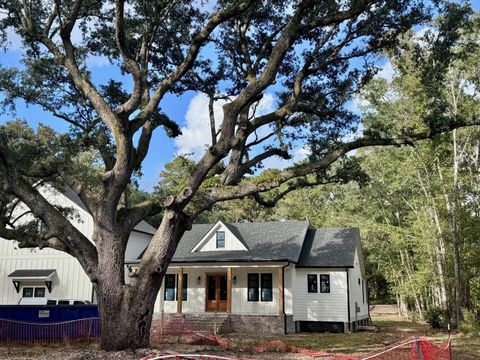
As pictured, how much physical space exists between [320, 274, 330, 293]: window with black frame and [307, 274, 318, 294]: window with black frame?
0.83ft

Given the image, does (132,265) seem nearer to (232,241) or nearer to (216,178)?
(232,241)

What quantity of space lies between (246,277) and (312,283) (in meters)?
3.39

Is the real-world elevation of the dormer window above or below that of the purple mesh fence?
above

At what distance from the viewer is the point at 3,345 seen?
14312mm

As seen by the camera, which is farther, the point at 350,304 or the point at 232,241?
the point at 232,241

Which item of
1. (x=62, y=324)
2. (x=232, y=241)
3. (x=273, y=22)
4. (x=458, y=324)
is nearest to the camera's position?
(x=273, y=22)

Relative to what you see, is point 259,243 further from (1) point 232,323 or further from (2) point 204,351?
(2) point 204,351

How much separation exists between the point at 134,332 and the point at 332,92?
884cm

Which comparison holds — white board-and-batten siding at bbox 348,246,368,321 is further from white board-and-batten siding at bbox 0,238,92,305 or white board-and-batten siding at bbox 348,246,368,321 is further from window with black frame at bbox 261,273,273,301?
white board-and-batten siding at bbox 0,238,92,305

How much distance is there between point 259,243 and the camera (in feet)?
85.4

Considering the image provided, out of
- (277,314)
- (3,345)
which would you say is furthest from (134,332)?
(277,314)

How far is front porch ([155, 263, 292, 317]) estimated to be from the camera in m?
23.8

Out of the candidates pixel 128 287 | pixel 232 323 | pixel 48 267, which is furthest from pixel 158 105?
pixel 48 267

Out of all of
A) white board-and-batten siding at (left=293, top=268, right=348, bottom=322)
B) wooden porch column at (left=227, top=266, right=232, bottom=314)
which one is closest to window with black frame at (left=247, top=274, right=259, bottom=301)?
wooden porch column at (left=227, top=266, right=232, bottom=314)
